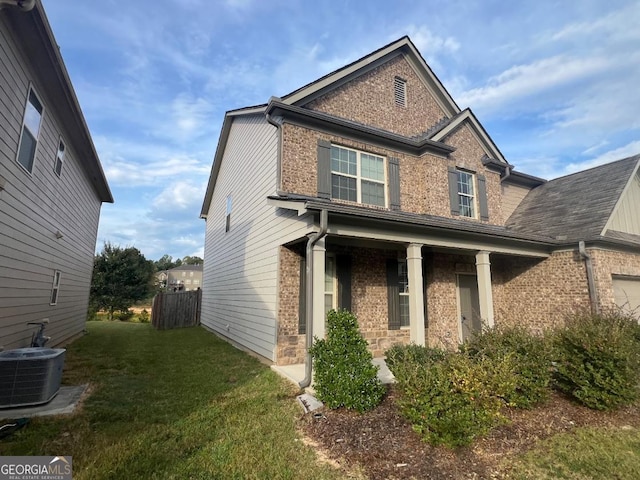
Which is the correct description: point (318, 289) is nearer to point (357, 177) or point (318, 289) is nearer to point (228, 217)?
point (357, 177)

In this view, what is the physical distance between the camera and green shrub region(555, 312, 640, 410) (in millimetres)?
4570

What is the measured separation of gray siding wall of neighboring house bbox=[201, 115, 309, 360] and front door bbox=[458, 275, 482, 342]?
594 centimetres

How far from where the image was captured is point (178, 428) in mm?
4078

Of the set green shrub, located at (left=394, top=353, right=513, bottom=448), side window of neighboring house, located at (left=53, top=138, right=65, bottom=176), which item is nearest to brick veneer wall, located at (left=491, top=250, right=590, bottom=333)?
green shrub, located at (left=394, top=353, right=513, bottom=448)

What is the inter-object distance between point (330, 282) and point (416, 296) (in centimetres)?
208

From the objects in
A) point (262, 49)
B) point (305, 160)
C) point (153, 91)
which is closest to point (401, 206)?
point (305, 160)

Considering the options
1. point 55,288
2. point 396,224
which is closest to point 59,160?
point 55,288

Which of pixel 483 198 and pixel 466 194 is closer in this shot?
pixel 466 194

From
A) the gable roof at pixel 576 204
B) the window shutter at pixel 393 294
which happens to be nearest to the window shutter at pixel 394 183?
the window shutter at pixel 393 294

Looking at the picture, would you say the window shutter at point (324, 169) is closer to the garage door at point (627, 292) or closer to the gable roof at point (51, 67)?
the gable roof at point (51, 67)

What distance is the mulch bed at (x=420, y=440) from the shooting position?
319 cm

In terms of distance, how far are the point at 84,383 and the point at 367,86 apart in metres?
10.3

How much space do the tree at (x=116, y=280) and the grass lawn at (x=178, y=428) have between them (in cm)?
2066

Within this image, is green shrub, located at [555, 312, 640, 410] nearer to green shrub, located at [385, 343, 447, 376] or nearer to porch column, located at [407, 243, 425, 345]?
green shrub, located at [385, 343, 447, 376]
